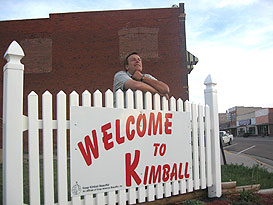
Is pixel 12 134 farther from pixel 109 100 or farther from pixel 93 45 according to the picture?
pixel 93 45

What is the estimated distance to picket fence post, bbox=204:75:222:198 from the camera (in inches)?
160

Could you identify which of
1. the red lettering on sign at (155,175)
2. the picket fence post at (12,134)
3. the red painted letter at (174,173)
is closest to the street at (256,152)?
the red painted letter at (174,173)

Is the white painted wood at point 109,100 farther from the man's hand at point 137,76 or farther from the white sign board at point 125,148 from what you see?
the man's hand at point 137,76

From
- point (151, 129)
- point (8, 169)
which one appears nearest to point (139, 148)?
point (151, 129)

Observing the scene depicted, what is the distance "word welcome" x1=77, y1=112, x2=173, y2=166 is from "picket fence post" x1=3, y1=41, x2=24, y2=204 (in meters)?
0.61

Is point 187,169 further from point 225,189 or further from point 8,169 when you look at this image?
point 8,169

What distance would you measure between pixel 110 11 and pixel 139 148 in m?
14.3

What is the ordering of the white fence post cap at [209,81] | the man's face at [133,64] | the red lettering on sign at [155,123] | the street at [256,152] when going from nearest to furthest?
the red lettering on sign at [155,123] < the man's face at [133,64] < the white fence post cap at [209,81] < the street at [256,152]

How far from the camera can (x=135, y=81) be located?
134 inches

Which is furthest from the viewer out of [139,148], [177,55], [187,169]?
[177,55]

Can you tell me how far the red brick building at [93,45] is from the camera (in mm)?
15625

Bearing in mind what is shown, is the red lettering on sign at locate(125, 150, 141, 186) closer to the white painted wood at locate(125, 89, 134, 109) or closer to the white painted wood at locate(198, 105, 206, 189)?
the white painted wood at locate(125, 89, 134, 109)

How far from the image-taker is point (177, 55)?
15.6 m

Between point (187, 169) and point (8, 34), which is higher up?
point (8, 34)
